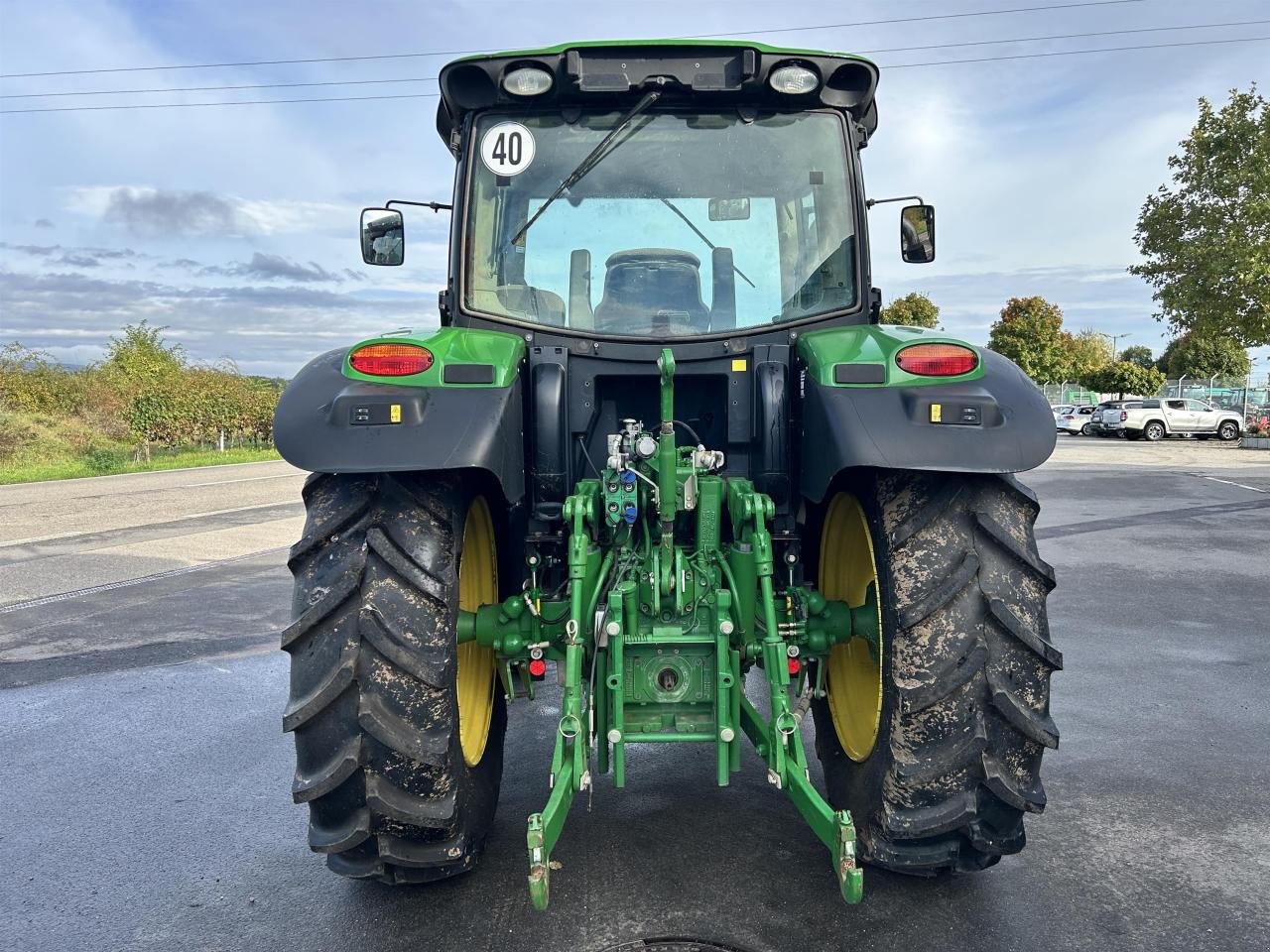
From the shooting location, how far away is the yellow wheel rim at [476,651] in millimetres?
3217

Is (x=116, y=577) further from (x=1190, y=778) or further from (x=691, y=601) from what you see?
(x=1190, y=778)

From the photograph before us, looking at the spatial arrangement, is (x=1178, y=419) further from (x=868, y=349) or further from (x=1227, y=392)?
(x=868, y=349)

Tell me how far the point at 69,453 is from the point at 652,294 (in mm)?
28367

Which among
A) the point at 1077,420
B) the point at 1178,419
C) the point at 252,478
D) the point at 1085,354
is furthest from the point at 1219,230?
the point at 1085,354

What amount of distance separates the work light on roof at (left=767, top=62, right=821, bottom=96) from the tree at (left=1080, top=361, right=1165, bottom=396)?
173ft

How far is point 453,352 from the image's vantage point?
290 cm

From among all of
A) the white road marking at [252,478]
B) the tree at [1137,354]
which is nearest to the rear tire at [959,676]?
the white road marking at [252,478]

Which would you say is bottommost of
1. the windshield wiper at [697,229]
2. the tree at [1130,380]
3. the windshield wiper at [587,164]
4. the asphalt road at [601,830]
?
the asphalt road at [601,830]

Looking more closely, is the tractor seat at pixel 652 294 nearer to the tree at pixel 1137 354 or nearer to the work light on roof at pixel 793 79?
the work light on roof at pixel 793 79

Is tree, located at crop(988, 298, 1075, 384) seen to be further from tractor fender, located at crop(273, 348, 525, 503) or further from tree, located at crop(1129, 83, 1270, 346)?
tractor fender, located at crop(273, 348, 525, 503)

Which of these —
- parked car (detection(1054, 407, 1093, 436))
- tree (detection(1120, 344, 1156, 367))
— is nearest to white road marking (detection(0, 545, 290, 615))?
parked car (detection(1054, 407, 1093, 436))

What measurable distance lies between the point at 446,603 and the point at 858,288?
198cm

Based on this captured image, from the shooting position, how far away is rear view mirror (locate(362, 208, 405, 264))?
409 centimetres

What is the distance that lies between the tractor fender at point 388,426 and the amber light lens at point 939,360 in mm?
1249
